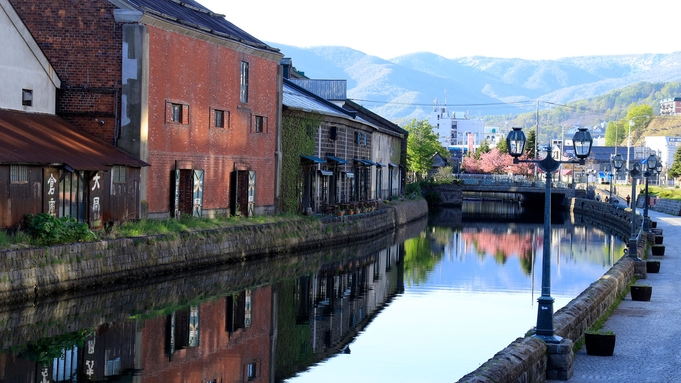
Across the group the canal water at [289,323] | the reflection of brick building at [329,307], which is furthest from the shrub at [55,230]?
the reflection of brick building at [329,307]

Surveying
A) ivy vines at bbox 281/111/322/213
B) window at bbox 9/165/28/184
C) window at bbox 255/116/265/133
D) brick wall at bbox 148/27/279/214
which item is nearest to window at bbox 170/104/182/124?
brick wall at bbox 148/27/279/214

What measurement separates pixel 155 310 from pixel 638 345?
37.5 feet

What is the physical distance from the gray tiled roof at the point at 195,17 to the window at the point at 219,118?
3.02 metres

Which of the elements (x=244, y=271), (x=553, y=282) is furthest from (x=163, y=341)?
(x=553, y=282)

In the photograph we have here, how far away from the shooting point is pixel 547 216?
19219 mm

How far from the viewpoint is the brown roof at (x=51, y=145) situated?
27.5 metres

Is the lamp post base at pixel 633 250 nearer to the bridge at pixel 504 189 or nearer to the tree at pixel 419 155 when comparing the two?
the bridge at pixel 504 189

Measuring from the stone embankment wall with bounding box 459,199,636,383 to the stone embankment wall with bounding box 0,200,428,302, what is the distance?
1256 centimetres

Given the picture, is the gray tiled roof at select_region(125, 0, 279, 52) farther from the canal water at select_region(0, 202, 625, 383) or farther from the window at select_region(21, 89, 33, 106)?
the canal water at select_region(0, 202, 625, 383)

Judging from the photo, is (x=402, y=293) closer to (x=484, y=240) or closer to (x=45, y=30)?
(x=45, y=30)

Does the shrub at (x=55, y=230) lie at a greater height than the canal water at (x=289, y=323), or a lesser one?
greater

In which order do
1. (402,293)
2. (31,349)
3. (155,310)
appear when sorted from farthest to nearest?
(402,293)
(155,310)
(31,349)

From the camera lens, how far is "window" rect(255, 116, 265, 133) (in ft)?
146

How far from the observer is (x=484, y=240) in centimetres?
5931
